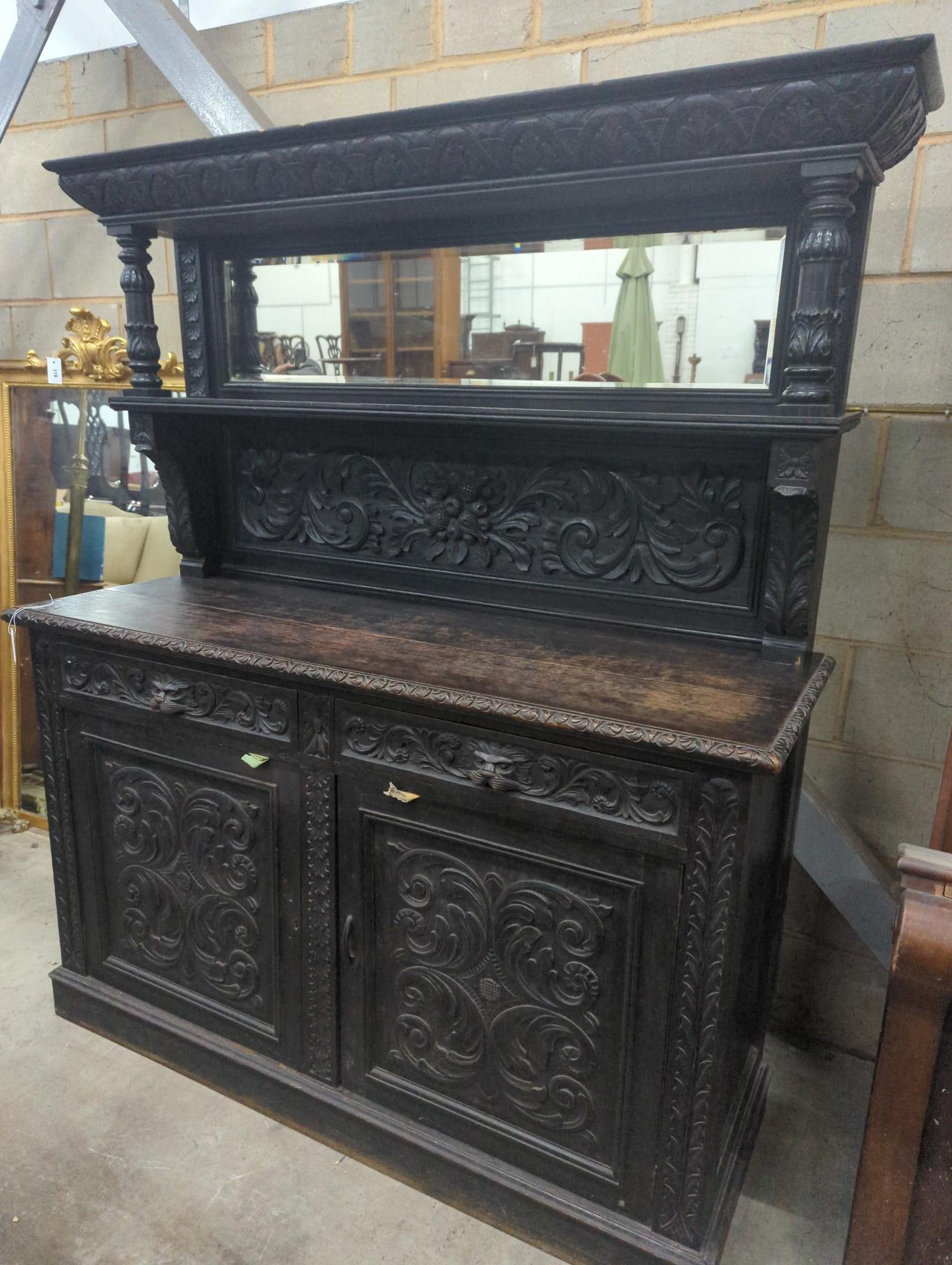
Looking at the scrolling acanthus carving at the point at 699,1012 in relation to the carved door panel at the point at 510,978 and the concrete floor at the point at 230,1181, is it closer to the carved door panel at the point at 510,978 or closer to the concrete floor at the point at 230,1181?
the carved door panel at the point at 510,978

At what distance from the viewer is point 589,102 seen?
124 cm

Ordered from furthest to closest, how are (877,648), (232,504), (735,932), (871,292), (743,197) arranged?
(232,504) → (877,648) → (871,292) → (743,197) → (735,932)

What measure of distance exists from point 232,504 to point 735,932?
142 cm

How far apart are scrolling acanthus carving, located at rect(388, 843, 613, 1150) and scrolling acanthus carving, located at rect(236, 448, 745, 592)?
0.61 m

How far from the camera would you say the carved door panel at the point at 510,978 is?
1.30 m

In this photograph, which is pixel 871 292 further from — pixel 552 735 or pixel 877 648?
pixel 552 735

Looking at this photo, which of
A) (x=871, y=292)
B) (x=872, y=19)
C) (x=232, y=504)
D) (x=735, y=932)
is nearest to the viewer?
(x=735, y=932)

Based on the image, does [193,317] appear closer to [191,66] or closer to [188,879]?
[191,66]

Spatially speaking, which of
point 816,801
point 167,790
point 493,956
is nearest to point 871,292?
point 816,801

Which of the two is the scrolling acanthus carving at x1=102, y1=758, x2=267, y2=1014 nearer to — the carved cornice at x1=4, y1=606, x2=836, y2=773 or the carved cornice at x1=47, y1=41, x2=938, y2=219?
the carved cornice at x1=4, y1=606, x2=836, y2=773

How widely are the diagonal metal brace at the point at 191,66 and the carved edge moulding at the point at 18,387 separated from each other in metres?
0.63

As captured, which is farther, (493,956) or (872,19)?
(872,19)

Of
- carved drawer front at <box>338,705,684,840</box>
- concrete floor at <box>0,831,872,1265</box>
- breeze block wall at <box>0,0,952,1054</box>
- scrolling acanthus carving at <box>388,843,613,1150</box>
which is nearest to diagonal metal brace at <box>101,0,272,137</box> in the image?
breeze block wall at <box>0,0,952,1054</box>

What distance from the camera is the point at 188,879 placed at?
1.71 m
